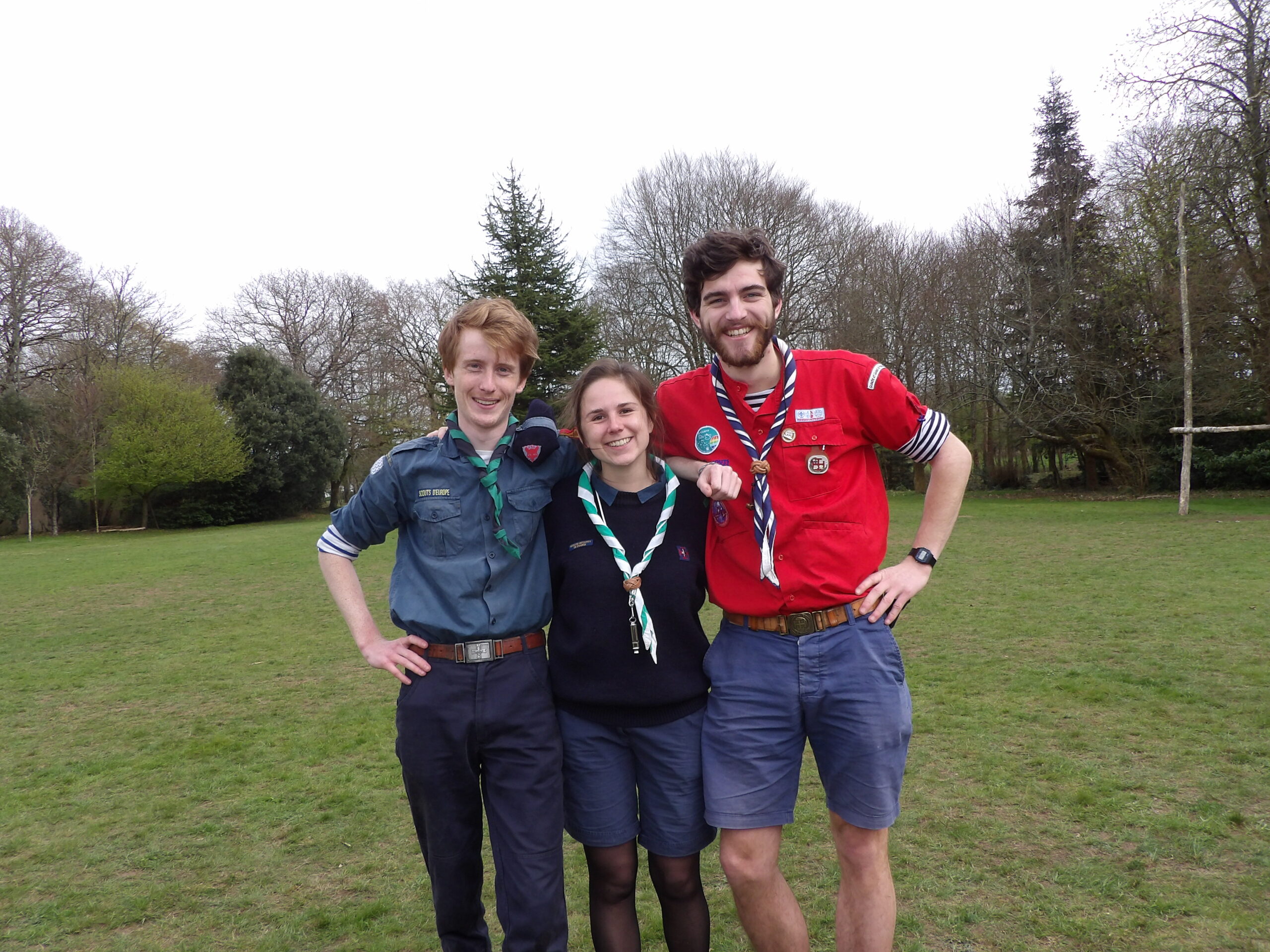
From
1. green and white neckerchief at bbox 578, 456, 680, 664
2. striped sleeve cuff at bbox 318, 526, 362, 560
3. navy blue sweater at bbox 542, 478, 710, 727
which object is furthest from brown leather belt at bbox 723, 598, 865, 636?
striped sleeve cuff at bbox 318, 526, 362, 560

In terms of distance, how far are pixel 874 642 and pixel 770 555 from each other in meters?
0.44

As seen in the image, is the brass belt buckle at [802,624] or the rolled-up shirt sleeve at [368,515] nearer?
the brass belt buckle at [802,624]

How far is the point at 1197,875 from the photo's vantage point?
3.52 m

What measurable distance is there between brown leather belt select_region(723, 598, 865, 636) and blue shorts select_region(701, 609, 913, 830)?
0.02 metres

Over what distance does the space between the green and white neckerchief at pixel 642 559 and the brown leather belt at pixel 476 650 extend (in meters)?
0.37

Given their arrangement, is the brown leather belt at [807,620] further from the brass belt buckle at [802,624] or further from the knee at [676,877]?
the knee at [676,877]

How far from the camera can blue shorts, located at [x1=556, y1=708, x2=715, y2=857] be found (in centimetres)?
260

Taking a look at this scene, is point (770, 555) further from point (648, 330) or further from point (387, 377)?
point (387, 377)

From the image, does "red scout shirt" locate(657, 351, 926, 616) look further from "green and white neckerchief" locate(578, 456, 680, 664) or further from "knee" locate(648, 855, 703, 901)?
"knee" locate(648, 855, 703, 901)

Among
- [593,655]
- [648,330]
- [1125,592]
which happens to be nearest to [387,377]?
[648,330]

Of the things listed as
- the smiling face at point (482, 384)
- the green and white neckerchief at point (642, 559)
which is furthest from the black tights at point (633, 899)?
the smiling face at point (482, 384)

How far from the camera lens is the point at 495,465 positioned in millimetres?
2713

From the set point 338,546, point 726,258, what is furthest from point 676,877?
point 726,258

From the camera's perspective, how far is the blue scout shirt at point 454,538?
8.49 ft
